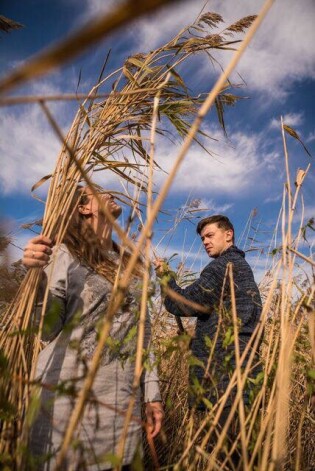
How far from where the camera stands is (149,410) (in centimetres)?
131

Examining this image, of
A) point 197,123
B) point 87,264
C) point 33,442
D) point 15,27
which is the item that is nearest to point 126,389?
point 33,442

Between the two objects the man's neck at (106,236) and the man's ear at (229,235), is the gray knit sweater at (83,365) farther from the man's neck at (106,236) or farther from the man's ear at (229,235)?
the man's ear at (229,235)

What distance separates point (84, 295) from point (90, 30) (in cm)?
110

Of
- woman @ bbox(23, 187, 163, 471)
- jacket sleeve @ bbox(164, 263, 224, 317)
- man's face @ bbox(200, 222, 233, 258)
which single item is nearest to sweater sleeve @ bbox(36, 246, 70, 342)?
woman @ bbox(23, 187, 163, 471)

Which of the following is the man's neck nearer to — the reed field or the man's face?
the reed field

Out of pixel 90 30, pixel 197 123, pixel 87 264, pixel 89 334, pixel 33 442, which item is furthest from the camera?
pixel 87 264

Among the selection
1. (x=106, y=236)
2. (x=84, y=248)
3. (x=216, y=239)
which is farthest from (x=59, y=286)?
(x=216, y=239)

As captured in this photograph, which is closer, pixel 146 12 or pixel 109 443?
pixel 146 12

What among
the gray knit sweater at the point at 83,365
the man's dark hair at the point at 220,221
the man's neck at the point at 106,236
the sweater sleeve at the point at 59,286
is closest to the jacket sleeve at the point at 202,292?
the man's dark hair at the point at 220,221

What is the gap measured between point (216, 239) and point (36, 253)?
1683 mm

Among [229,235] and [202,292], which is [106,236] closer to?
[202,292]

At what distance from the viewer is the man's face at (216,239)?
2.42m

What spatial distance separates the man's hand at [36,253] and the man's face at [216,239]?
65.0 inches

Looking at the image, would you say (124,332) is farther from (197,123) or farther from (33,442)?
(197,123)
